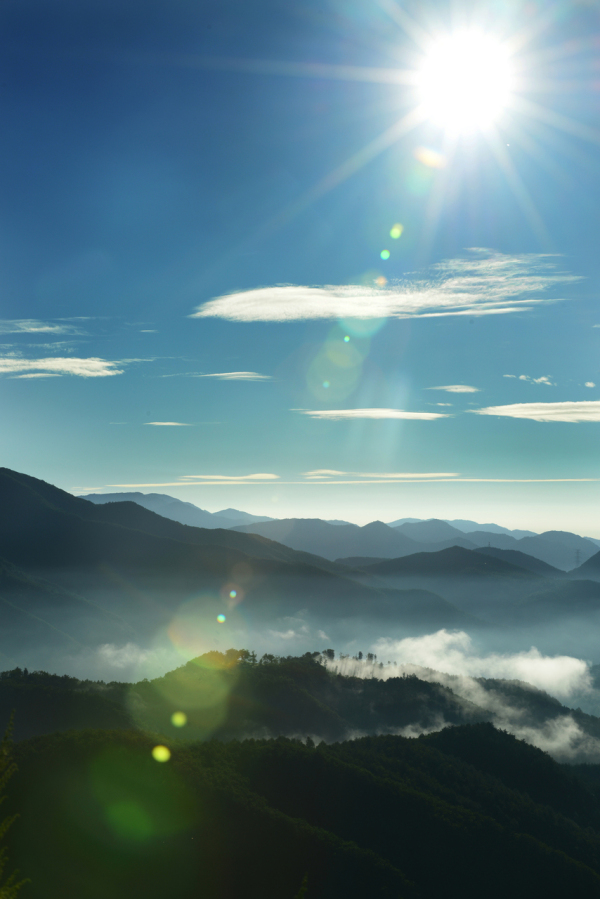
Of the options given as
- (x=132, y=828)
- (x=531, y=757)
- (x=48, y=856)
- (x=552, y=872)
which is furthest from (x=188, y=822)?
(x=531, y=757)

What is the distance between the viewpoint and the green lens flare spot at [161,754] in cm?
10300

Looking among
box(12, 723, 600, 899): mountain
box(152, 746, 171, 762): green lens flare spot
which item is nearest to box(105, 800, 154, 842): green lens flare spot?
box(12, 723, 600, 899): mountain

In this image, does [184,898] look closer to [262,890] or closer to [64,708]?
[262,890]

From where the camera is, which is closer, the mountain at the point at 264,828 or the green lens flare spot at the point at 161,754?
the mountain at the point at 264,828

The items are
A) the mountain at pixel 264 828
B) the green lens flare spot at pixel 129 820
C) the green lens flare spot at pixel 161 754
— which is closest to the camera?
the mountain at pixel 264 828

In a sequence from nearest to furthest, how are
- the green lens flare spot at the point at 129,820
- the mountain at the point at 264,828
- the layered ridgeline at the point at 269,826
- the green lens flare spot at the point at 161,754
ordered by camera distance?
the mountain at the point at 264,828
the layered ridgeline at the point at 269,826
the green lens flare spot at the point at 129,820
the green lens flare spot at the point at 161,754

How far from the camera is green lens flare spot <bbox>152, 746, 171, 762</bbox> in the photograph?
4055 inches

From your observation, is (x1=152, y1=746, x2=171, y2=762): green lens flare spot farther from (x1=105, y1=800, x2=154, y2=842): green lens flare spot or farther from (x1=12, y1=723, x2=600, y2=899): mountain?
(x1=105, y1=800, x2=154, y2=842): green lens flare spot

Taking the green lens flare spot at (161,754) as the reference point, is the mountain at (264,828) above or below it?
below

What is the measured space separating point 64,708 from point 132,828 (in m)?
103

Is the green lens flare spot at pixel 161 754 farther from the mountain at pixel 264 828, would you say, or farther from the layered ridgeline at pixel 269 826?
the mountain at pixel 264 828

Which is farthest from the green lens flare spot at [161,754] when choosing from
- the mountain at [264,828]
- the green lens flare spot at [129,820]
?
the green lens flare spot at [129,820]

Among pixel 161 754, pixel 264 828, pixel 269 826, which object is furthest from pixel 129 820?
pixel 269 826

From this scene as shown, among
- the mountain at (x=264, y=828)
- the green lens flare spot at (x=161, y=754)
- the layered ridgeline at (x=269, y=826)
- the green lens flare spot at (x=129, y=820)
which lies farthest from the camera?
the green lens flare spot at (x=161, y=754)
